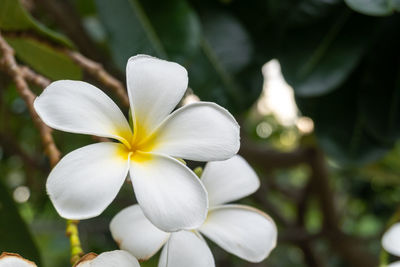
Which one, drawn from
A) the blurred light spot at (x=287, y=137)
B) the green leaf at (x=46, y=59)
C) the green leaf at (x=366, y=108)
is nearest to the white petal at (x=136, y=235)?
the green leaf at (x=46, y=59)

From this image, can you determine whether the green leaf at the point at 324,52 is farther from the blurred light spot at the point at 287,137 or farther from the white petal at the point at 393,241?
the blurred light spot at the point at 287,137

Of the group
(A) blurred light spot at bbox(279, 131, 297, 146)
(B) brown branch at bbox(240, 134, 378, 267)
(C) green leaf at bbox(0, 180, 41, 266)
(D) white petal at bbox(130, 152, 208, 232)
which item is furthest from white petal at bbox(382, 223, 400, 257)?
(A) blurred light spot at bbox(279, 131, 297, 146)

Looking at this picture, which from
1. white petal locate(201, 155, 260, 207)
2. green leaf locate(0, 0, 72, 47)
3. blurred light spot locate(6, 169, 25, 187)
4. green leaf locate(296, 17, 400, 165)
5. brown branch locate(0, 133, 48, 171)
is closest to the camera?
white petal locate(201, 155, 260, 207)

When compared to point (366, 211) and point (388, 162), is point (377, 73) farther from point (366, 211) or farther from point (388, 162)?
point (366, 211)

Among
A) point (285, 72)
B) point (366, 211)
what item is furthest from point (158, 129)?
point (366, 211)

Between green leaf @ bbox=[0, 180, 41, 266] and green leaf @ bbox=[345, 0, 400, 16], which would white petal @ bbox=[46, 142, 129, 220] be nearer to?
green leaf @ bbox=[0, 180, 41, 266]

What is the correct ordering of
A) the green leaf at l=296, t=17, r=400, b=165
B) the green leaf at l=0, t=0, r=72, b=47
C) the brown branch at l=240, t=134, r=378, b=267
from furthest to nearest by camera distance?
the brown branch at l=240, t=134, r=378, b=267, the green leaf at l=296, t=17, r=400, b=165, the green leaf at l=0, t=0, r=72, b=47

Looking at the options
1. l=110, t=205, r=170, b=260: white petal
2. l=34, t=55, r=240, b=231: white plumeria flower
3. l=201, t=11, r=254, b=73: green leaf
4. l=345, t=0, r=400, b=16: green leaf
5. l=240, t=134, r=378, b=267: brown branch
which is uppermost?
l=34, t=55, r=240, b=231: white plumeria flower
